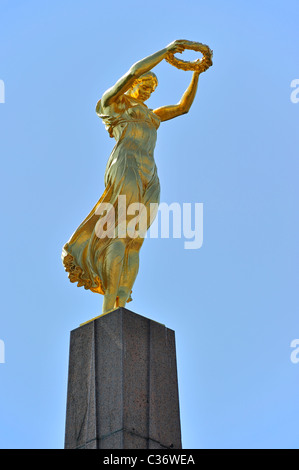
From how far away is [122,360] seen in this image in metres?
10.8

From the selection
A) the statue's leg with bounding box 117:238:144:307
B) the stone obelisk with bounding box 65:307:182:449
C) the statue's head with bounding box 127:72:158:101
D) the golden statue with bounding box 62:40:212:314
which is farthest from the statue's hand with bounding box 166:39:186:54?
the stone obelisk with bounding box 65:307:182:449

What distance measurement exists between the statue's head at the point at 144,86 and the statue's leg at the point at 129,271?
7.08 feet

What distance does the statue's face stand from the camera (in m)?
13.0

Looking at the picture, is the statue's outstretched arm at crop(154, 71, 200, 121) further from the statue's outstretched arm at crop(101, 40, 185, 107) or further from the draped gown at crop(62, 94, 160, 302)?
the statue's outstretched arm at crop(101, 40, 185, 107)

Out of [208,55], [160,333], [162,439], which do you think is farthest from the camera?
[208,55]

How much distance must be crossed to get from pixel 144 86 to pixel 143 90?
0.19ft

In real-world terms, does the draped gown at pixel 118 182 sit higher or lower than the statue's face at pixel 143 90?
lower

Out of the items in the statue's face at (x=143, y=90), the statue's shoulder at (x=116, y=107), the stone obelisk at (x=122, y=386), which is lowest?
the stone obelisk at (x=122, y=386)

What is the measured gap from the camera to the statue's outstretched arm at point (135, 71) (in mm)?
12289

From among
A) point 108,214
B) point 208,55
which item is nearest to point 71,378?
point 108,214

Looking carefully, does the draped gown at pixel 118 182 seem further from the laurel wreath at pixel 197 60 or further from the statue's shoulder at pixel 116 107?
the laurel wreath at pixel 197 60

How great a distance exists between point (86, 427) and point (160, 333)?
1.58 meters

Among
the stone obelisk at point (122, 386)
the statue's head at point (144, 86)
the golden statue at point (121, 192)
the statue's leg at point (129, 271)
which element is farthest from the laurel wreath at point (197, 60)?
the stone obelisk at point (122, 386)
